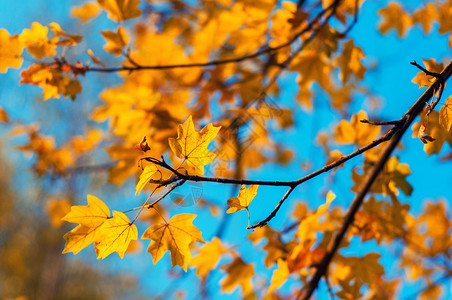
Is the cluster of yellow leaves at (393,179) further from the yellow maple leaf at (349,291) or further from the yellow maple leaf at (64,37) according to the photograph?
the yellow maple leaf at (64,37)

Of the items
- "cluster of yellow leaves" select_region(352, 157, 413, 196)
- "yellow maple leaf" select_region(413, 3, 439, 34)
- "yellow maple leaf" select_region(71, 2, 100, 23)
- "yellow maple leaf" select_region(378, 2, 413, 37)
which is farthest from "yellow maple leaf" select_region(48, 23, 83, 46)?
"yellow maple leaf" select_region(413, 3, 439, 34)

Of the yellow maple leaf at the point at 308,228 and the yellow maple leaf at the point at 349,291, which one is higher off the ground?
the yellow maple leaf at the point at 308,228

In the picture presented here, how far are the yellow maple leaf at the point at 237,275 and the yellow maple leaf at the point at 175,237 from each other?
0.57 metres

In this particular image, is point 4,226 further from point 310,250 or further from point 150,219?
point 310,250

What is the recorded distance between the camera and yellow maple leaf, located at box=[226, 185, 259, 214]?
1.82ft

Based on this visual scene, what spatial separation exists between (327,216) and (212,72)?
811mm

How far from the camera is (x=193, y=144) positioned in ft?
1.93

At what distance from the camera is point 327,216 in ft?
3.99

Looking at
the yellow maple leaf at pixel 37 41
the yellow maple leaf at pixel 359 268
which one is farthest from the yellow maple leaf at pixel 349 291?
the yellow maple leaf at pixel 37 41

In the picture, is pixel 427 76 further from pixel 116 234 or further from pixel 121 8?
pixel 121 8

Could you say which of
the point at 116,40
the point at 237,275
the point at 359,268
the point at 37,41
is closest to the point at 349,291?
the point at 359,268

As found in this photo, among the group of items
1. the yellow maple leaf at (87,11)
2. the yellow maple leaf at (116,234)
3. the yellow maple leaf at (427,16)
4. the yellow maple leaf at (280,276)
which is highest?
the yellow maple leaf at (427,16)

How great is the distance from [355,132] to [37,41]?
95 cm

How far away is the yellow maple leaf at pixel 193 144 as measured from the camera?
58cm
